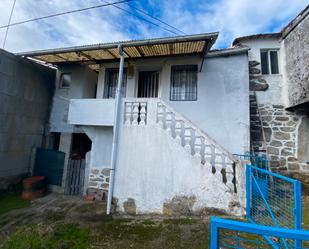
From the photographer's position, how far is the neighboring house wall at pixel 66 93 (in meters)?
7.55

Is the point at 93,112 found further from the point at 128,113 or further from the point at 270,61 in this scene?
the point at 270,61

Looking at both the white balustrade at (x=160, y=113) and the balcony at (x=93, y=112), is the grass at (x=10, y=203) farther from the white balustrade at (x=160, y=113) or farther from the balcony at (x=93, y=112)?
the white balustrade at (x=160, y=113)

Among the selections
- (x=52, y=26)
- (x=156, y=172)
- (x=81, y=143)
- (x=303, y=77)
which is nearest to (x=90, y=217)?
(x=156, y=172)

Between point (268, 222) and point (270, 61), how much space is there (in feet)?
21.0

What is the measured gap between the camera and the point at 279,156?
636 cm

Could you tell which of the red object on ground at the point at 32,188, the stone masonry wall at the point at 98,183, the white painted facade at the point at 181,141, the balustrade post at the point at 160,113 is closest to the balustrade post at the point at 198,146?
the white painted facade at the point at 181,141

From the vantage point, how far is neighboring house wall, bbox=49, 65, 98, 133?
7547mm

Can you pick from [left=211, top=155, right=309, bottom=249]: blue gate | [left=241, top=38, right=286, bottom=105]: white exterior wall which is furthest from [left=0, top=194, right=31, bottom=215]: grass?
[left=241, top=38, right=286, bottom=105]: white exterior wall

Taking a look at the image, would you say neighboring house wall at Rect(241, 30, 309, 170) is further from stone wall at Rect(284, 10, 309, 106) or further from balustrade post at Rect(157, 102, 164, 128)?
balustrade post at Rect(157, 102, 164, 128)

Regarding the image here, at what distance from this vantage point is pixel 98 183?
18.6 ft

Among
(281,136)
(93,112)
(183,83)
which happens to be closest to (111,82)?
(93,112)

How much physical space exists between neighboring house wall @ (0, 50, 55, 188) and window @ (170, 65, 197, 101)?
584 cm

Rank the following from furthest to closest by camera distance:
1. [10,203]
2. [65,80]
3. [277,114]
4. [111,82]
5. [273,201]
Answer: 1. [65,80]
2. [111,82]
3. [277,114]
4. [10,203]
5. [273,201]

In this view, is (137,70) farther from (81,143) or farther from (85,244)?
(85,244)
